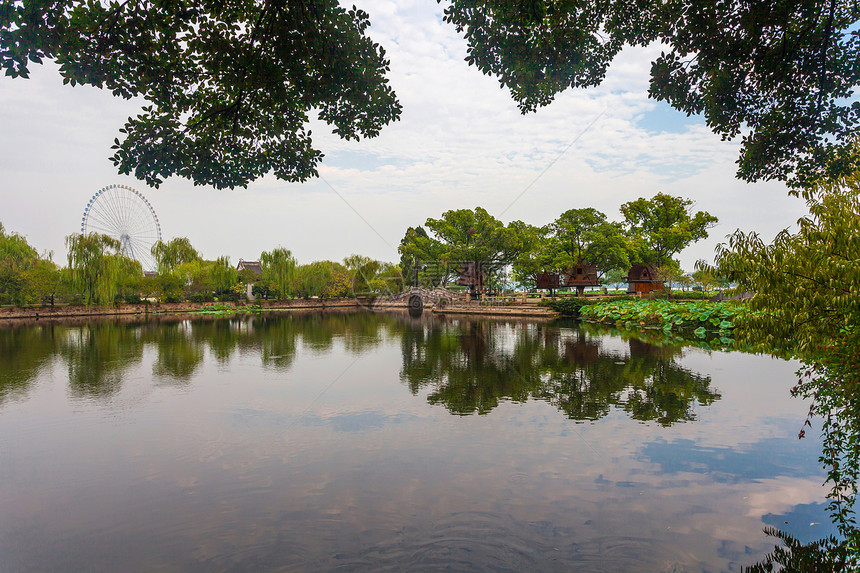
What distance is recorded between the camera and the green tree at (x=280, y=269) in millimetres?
69812

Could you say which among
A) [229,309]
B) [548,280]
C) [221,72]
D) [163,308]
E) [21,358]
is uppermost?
[221,72]

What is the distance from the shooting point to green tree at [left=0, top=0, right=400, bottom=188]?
214 inches

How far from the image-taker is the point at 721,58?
24.0ft

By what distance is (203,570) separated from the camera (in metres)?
5.24

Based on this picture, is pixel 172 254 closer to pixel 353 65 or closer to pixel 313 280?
pixel 313 280

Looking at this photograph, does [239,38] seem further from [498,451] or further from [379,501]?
[498,451]

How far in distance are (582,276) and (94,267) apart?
5304 centimetres

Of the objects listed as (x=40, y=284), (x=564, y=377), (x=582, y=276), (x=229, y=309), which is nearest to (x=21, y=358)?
(x=564, y=377)

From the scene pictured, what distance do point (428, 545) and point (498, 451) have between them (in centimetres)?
327

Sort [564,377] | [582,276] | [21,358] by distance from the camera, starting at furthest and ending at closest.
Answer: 1. [582,276]
2. [21,358]
3. [564,377]

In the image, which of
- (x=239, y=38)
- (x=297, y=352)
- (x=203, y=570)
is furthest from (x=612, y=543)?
(x=297, y=352)

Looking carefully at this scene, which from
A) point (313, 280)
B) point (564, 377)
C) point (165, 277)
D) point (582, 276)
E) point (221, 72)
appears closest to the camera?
point (221, 72)

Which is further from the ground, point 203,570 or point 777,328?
point 777,328

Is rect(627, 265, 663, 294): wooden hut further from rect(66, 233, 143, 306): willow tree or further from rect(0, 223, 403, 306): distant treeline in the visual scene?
rect(66, 233, 143, 306): willow tree
